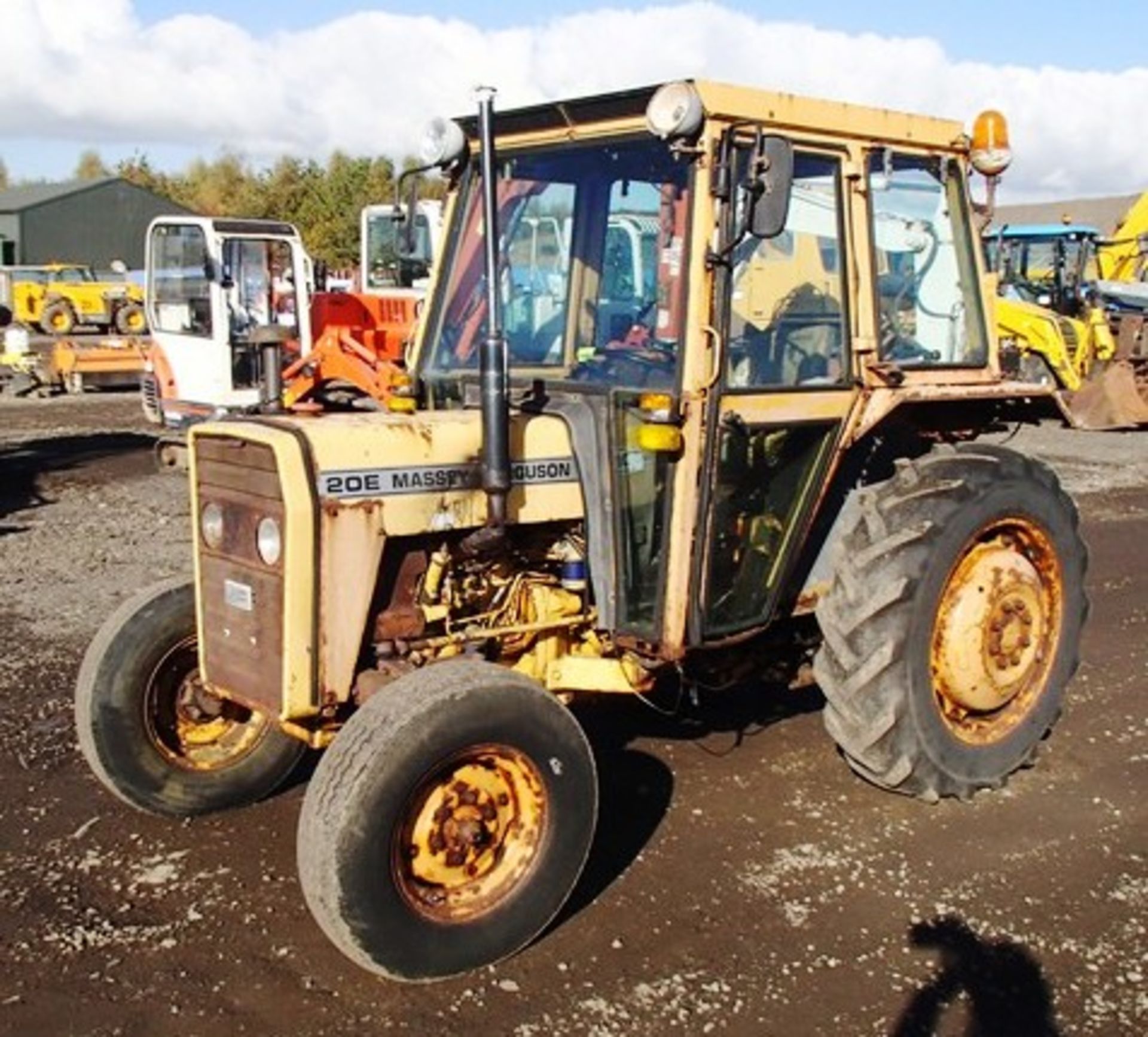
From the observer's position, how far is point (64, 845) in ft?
14.4

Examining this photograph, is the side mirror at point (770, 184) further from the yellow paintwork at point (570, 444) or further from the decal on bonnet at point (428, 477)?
the decal on bonnet at point (428, 477)

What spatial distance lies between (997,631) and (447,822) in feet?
7.56

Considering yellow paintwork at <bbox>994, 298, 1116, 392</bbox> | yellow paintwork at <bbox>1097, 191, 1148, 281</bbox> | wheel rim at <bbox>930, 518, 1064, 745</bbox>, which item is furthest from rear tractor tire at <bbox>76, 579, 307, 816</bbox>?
yellow paintwork at <bbox>1097, 191, 1148, 281</bbox>

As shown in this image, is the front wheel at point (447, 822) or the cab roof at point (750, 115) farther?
the cab roof at point (750, 115)

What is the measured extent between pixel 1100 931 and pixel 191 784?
9.69ft

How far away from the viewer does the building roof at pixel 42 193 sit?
48.3 m

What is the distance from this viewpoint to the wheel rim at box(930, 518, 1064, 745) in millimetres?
4738

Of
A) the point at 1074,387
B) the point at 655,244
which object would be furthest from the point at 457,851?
the point at 1074,387

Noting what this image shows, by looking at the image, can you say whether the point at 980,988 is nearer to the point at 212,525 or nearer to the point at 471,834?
the point at 471,834

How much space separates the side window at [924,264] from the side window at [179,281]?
10.5 m

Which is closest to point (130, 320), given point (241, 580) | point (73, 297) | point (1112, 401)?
point (73, 297)

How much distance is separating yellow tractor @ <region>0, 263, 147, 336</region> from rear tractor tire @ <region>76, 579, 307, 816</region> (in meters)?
28.0

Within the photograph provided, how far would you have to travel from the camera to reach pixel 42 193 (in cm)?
5016

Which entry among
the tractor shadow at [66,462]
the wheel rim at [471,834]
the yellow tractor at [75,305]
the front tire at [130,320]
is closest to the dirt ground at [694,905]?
the wheel rim at [471,834]
